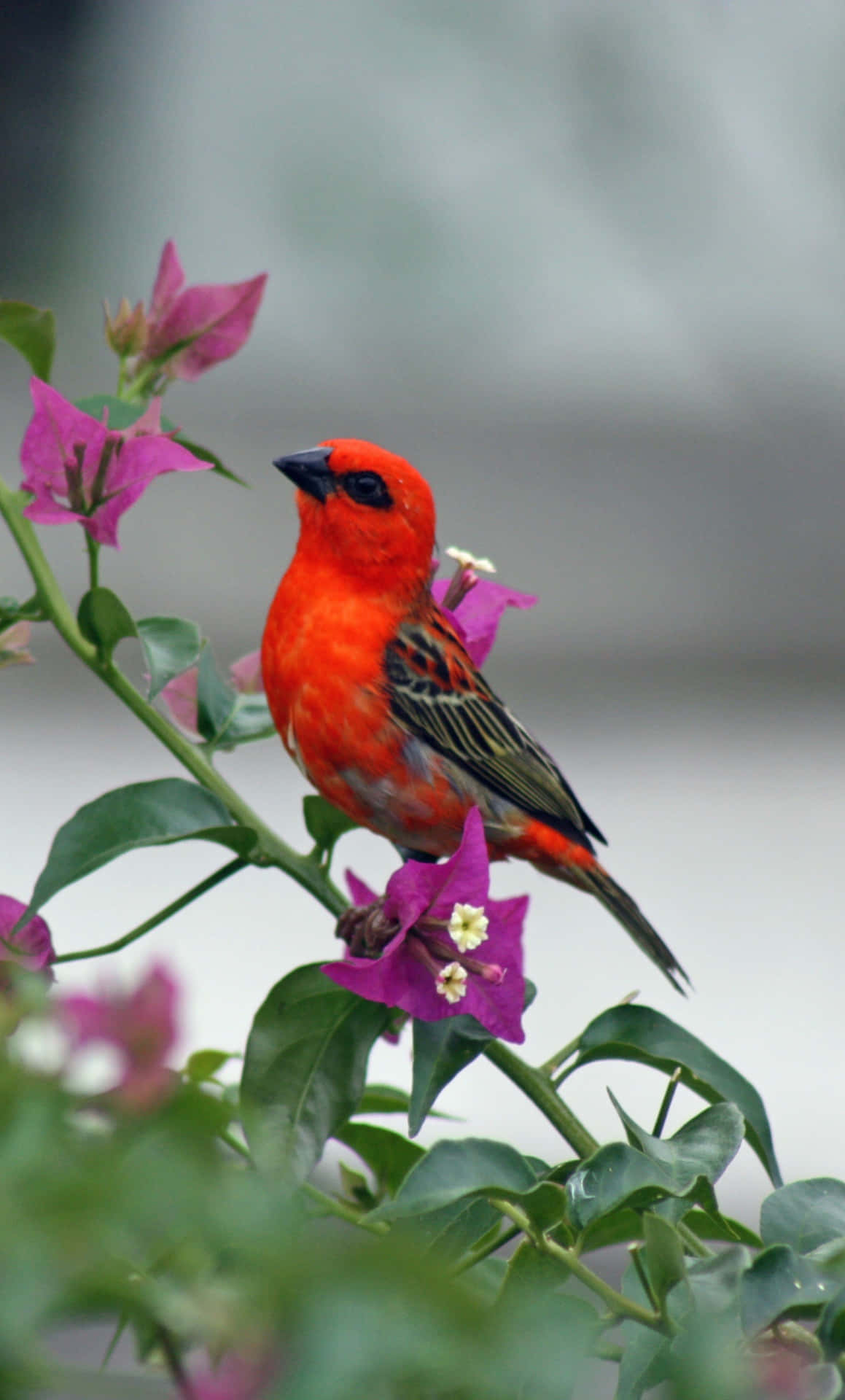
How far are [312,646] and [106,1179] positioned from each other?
0.57 m

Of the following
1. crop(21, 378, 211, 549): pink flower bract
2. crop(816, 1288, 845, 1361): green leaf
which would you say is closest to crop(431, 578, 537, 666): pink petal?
crop(21, 378, 211, 549): pink flower bract

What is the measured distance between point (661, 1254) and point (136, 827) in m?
0.26

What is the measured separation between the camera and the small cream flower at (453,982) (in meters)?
0.50

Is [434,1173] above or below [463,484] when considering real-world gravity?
above

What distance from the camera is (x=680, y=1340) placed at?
31cm

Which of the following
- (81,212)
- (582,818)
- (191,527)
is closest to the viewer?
(582,818)

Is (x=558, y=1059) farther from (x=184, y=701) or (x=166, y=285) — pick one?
(x=166, y=285)

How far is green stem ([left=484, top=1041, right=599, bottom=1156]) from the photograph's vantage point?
0.48 meters

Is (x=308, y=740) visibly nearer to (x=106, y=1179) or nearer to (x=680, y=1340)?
(x=680, y=1340)

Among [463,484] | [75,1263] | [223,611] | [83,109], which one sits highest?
[75,1263]

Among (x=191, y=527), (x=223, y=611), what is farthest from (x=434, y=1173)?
(x=191, y=527)

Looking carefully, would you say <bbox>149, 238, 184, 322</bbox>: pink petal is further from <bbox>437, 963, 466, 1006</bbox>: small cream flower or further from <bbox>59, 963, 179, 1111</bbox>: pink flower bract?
<bbox>59, 963, 179, 1111</bbox>: pink flower bract

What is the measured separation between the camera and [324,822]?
60 centimetres

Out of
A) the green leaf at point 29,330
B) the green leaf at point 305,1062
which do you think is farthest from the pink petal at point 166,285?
the green leaf at point 305,1062
